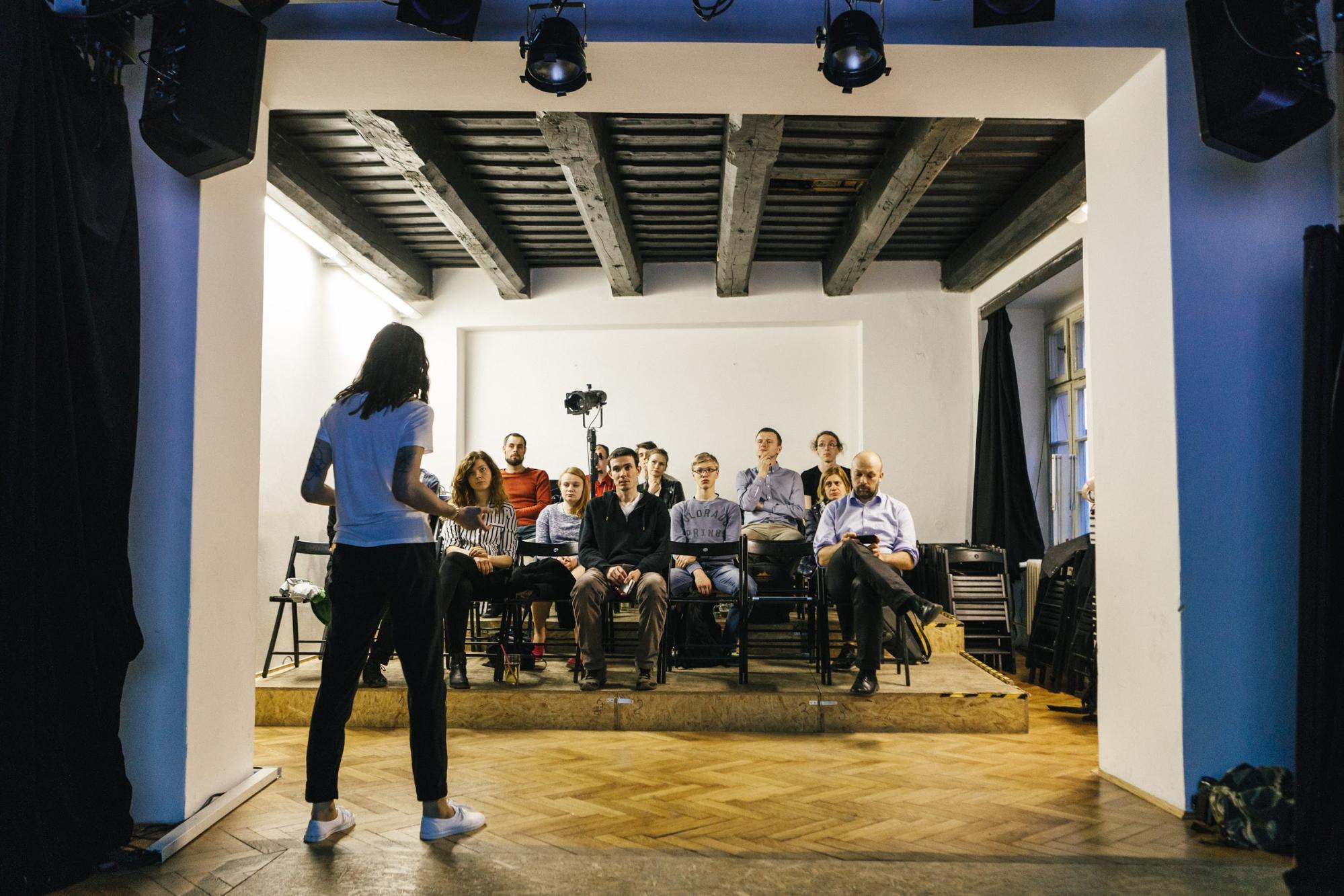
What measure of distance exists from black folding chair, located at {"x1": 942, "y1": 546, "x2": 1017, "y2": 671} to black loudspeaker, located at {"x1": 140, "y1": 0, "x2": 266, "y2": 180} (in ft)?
16.9

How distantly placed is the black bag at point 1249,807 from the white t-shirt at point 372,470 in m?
2.41

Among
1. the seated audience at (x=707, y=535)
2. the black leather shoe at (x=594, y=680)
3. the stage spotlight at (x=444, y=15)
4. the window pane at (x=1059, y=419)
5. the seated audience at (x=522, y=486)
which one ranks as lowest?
the black leather shoe at (x=594, y=680)

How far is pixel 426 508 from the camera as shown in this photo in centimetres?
261

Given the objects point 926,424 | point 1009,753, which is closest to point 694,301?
point 926,424

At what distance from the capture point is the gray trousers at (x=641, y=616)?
4551mm

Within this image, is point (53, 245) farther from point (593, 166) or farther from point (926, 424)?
point (926, 424)

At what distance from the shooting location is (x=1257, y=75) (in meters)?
2.75

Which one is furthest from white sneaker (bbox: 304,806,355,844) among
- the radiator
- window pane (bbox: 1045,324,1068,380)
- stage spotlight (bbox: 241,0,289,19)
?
window pane (bbox: 1045,324,1068,380)

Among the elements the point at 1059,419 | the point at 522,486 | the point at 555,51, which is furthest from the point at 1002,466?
the point at 555,51

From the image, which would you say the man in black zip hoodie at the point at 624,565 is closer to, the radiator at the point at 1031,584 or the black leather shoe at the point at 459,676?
the black leather shoe at the point at 459,676

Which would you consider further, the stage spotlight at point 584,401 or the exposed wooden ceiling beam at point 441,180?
the stage spotlight at point 584,401

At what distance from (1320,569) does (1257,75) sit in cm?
142

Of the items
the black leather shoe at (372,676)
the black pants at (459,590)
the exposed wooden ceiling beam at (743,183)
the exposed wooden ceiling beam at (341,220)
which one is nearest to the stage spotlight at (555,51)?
the exposed wooden ceiling beam at (743,183)

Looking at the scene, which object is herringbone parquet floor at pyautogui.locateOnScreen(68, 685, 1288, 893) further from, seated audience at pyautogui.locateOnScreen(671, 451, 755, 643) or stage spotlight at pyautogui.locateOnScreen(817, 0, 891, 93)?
stage spotlight at pyautogui.locateOnScreen(817, 0, 891, 93)
